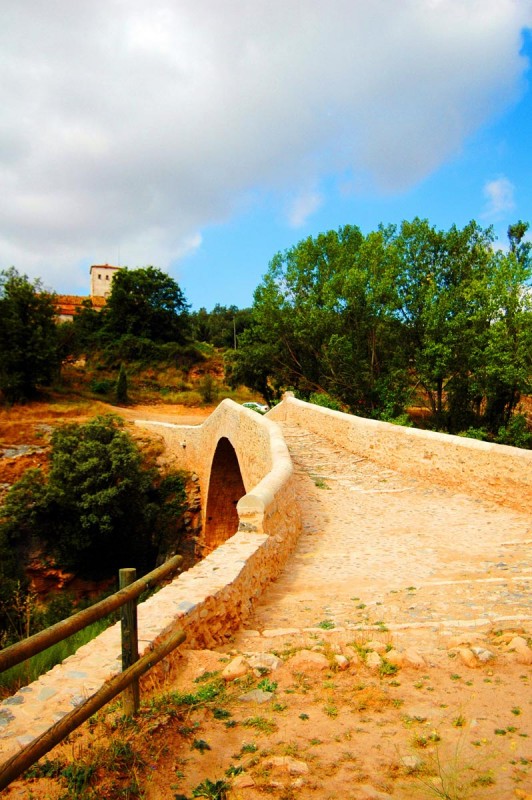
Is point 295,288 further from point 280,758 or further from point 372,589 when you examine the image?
point 280,758

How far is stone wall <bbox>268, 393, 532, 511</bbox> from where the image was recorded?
7.59m

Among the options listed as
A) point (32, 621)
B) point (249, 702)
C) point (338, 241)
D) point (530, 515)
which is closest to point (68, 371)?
point (338, 241)

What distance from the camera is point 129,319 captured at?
40188 mm

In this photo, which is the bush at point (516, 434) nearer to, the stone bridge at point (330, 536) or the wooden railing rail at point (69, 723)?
the stone bridge at point (330, 536)

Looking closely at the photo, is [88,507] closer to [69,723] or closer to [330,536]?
[330,536]

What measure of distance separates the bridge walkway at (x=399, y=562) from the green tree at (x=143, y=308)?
32835mm

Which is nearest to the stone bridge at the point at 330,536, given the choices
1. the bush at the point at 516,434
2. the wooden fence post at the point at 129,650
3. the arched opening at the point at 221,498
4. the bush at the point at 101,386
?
the wooden fence post at the point at 129,650

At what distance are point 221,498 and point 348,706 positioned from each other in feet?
54.8

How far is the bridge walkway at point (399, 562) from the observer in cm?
407

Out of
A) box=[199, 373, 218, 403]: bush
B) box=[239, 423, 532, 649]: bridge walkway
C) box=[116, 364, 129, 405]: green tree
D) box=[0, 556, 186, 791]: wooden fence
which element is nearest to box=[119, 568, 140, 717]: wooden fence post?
box=[0, 556, 186, 791]: wooden fence

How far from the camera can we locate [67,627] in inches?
81.6

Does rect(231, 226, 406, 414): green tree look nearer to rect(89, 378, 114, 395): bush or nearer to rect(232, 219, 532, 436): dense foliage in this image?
rect(232, 219, 532, 436): dense foliage

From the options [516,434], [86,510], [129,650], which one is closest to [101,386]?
[86,510]

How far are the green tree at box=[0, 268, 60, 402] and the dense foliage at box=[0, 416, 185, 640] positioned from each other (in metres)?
8.13
